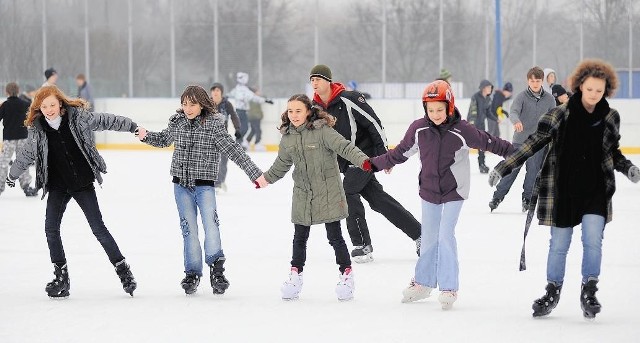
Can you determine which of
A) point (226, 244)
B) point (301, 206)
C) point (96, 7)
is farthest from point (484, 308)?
point (96, 7)

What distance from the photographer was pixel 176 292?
791 centimetres

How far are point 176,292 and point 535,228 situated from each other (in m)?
4.37

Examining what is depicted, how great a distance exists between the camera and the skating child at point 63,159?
25.2 feet

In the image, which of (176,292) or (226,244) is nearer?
(176,292)

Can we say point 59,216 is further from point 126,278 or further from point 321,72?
point 321,72

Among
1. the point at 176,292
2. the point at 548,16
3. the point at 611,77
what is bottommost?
the point at 176,292

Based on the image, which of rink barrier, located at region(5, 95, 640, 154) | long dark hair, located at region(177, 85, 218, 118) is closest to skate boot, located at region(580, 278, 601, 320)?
long dark hair, located at region(177, 85, 218, 118)

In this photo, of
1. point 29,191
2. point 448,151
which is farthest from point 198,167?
point 29,191

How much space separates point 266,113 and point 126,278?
64.6 feet

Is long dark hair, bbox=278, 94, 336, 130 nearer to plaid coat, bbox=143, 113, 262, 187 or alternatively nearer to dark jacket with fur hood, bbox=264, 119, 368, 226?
dark jacket with fur hood, bbox=264, 119, 368, 226

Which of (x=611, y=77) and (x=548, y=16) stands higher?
(x=548, y=16)

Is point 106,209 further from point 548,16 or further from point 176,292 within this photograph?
point 548,16

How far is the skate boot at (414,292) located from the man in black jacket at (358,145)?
177cm

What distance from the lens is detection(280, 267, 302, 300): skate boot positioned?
7578 millimetres
